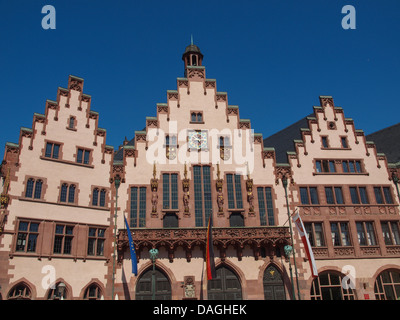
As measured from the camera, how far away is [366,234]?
105 feet

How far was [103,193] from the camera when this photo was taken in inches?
1210

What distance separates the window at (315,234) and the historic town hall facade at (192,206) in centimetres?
10

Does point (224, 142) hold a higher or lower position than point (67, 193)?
higher

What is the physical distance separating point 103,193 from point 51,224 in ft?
15.8

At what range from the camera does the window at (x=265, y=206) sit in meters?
31.7

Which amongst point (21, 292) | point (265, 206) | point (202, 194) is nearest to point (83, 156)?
point (202, 194)

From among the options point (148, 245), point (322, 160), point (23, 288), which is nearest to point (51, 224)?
point (23, 288)

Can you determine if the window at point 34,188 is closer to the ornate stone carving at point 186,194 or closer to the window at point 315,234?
the ornate stone carving at point 186,194

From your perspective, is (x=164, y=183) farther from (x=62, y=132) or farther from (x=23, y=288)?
(x=23, y=288)

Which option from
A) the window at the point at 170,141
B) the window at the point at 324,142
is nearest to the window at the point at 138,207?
the window at the point at 170,141

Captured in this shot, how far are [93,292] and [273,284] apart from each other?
45.2ft

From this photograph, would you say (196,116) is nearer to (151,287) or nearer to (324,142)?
(324,142)

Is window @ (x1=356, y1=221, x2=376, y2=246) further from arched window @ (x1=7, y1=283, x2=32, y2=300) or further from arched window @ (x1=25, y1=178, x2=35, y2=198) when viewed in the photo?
arched window @ (x1=25, y1=178, x2=35, y2=198)
